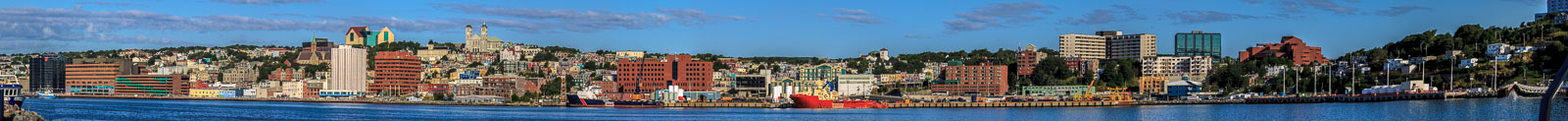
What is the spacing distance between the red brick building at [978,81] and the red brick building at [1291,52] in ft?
76.2

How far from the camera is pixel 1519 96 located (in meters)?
85.9

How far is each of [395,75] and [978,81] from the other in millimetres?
48537

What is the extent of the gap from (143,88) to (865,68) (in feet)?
200

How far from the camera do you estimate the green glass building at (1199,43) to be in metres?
187

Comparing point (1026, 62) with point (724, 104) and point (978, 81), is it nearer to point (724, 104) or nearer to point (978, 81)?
point (978, 81)

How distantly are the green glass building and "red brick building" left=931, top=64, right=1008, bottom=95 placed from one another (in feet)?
209

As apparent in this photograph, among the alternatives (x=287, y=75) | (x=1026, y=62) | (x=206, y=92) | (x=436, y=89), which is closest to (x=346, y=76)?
(x=287, y=75)

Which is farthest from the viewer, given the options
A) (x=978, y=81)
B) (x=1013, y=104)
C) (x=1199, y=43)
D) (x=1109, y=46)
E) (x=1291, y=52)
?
(x=1199, y=43)

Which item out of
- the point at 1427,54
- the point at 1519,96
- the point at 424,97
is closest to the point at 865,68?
the point at 424,97

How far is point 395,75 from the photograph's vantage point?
148 metres

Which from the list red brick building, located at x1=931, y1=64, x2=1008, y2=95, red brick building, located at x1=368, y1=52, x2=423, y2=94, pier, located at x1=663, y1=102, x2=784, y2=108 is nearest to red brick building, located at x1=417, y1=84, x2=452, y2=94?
red brick building, located at x1=368, y1=52, x2=423, y2=94

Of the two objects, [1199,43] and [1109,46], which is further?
[1199,43]

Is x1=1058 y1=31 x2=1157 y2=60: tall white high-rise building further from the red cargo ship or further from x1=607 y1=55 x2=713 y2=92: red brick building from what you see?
the red cargo ship

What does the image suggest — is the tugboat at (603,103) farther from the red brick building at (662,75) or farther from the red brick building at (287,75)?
the red brick building at (287,75)
